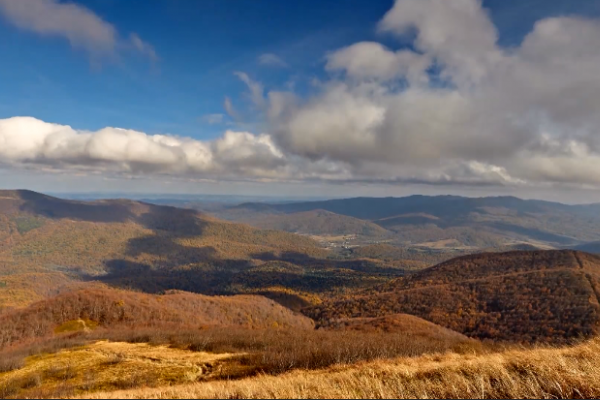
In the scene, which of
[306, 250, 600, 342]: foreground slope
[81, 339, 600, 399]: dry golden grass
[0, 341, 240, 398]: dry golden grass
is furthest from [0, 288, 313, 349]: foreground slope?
[81, 339, 600, 399]: dry golden grass

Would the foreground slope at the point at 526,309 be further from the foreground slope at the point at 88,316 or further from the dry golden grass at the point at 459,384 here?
the dry golden grass at the point at 459,384

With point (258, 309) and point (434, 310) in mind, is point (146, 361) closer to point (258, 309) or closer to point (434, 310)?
point (258, 309)

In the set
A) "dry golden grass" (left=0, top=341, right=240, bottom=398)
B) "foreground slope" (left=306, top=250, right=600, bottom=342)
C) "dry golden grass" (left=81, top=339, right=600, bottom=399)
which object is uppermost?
"dry golden grass" (left=81, top=339, right=600, bottom=399)

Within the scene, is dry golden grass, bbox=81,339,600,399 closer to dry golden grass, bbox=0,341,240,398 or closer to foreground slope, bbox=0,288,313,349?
dry golden grass, bbox=0,341,240,398

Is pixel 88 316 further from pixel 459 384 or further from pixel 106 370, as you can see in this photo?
pixel 459 384

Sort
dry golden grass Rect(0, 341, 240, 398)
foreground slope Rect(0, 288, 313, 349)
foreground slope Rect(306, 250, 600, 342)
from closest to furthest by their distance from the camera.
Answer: dry golden grass Rect(0, 341, 240, 398) < foreground slope Rect(0, 288, 313, 349) < foreground slope Rect(306, 250, 600, 342)

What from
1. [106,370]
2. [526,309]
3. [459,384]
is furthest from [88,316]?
[526,309]

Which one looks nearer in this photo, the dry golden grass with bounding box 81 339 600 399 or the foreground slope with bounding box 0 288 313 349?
the dry golden grass with bounding box 81 339 600 399

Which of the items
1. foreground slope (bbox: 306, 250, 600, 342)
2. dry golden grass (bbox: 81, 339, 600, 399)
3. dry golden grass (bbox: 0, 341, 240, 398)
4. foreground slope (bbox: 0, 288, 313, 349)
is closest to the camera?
dry golden grass (bbox: 81, 339, 600, 399)
